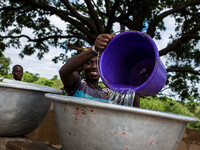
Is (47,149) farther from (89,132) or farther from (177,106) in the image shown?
(177,106)

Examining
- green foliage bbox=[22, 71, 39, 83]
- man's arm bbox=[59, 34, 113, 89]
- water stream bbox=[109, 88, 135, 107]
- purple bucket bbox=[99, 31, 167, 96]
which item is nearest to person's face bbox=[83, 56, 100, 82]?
purple bucket bbox=[99, 31, 167, 96]

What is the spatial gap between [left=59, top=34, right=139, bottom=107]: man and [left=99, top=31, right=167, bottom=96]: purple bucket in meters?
0.14

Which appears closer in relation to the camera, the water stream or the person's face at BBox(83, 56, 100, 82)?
the water stream

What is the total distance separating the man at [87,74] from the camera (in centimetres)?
146

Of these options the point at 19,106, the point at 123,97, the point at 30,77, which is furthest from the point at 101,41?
the point at 30,77

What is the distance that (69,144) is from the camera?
1.12 metres

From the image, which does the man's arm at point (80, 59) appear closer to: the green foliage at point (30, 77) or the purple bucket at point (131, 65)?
the purple bucket at point (131, 65)

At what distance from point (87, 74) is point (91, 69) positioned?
9 centimetres

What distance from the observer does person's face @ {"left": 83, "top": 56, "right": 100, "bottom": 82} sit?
2008 mm

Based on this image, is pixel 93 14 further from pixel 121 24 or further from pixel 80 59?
pixel 80 59

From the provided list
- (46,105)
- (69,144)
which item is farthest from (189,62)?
(69,144)

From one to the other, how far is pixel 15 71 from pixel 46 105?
3752 mm

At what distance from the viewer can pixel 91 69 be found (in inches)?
80.0

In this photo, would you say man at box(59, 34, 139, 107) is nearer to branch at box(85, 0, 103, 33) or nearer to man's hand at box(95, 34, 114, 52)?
man's hand at box(95, 34, 114, 52)
